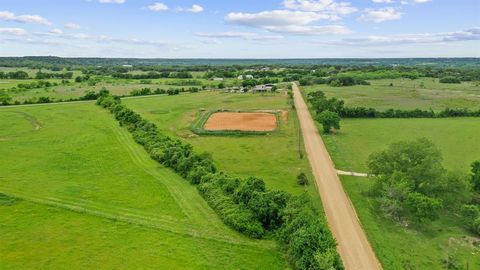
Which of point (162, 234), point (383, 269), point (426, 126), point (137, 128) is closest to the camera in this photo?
point (383, 269)

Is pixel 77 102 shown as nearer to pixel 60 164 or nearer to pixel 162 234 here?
pixel 60 164

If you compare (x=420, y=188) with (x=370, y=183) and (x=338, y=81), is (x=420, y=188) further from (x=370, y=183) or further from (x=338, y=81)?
(x=338, y=81)

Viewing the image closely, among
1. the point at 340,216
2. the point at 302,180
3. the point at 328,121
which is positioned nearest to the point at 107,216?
the point at 302,180

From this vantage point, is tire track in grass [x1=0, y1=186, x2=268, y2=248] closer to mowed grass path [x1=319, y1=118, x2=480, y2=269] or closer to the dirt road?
the dirt road

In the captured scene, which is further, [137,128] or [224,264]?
[137,128]

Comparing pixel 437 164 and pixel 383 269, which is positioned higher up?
pixel 437 164

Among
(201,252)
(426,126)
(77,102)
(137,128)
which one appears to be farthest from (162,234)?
(77,102)

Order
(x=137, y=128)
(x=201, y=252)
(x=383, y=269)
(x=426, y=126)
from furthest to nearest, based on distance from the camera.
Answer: (x=426, y=126) → (x=137, y=128) → (x=201, y=252) → (x=383, y=269)
